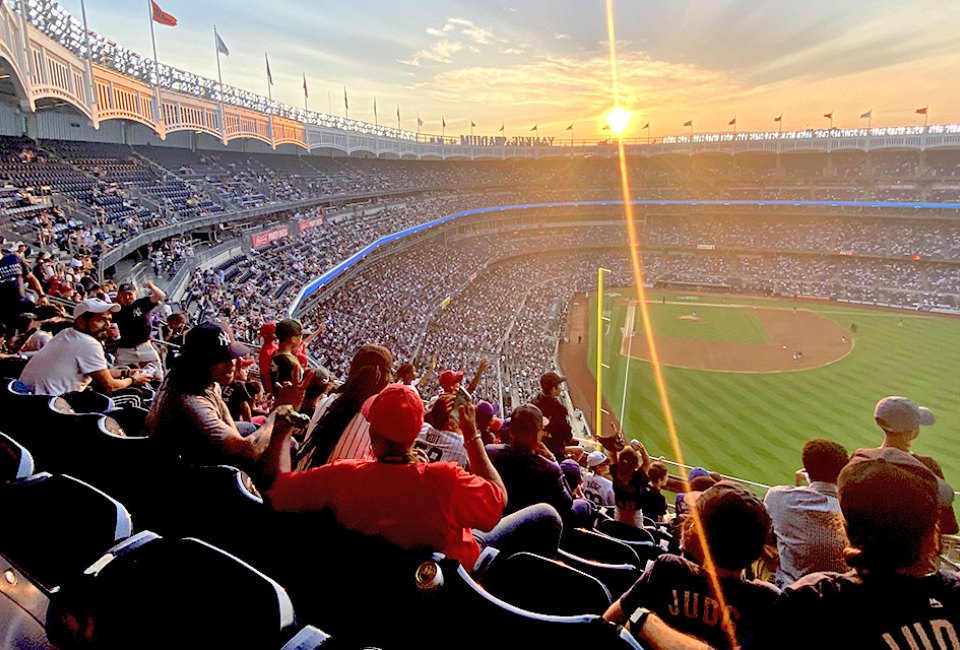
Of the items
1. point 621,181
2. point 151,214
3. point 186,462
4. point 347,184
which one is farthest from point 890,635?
point 621,181

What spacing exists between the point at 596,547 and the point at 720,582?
187 cm

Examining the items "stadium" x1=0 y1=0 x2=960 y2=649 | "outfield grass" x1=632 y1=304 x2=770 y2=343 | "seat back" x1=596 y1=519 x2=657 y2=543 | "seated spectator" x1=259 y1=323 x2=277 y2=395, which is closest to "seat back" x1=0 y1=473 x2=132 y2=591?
"stadium" x1=0 y1=0 x2=960 y2=649

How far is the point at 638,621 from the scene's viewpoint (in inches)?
87.2

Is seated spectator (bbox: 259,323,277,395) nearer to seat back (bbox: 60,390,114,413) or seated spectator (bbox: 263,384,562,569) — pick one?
seat back (bbox: 60,390,114,413)

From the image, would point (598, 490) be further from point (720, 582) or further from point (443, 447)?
point (720, 582)

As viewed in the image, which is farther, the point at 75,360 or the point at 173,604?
the point at 75,360

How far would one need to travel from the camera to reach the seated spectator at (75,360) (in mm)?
4789

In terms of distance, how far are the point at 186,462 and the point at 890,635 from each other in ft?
11.0

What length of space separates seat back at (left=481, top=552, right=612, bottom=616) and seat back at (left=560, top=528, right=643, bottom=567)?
1.32 metres

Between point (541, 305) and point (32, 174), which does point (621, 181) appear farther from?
point (32, 174)

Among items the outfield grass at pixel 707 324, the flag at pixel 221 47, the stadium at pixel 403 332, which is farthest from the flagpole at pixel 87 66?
the outfield grass at pixel 707 324

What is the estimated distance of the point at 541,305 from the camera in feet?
142

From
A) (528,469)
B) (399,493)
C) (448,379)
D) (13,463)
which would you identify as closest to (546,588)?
(399,493)

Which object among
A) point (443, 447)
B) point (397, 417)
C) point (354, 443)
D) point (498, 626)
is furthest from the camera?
point (443, 447)
